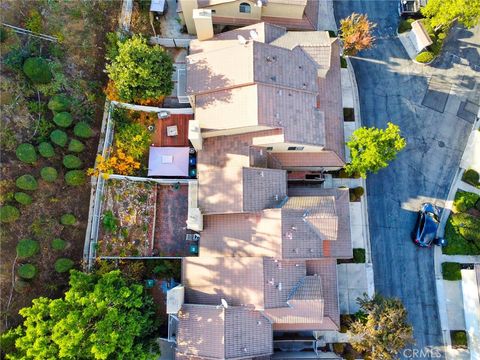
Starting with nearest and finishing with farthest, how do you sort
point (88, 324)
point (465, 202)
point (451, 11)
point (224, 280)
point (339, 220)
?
point (88, 324), point (224, 280), point (339, 220), point (451, 11), point (465, 202)

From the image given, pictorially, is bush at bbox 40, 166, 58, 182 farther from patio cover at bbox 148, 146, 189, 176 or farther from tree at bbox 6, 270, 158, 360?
tree at bbox 6, 270, 158, 360

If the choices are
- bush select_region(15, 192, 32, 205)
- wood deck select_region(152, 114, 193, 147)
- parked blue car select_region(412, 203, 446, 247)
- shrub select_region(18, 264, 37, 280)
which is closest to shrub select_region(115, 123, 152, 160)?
wood deck select_region(152, 114, 193, 147)

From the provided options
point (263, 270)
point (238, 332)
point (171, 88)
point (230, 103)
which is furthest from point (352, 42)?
point (238, 332)

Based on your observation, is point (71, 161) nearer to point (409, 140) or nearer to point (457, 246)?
point (409, 140)

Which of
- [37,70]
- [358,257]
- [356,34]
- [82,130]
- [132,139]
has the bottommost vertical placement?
[358,257]

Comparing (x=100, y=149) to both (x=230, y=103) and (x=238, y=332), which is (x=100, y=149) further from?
(x=238, y=332)

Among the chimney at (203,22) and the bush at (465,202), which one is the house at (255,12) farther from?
the bush at (465,202)

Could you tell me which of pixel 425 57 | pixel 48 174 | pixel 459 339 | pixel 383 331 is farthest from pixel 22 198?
pixel 425 57
